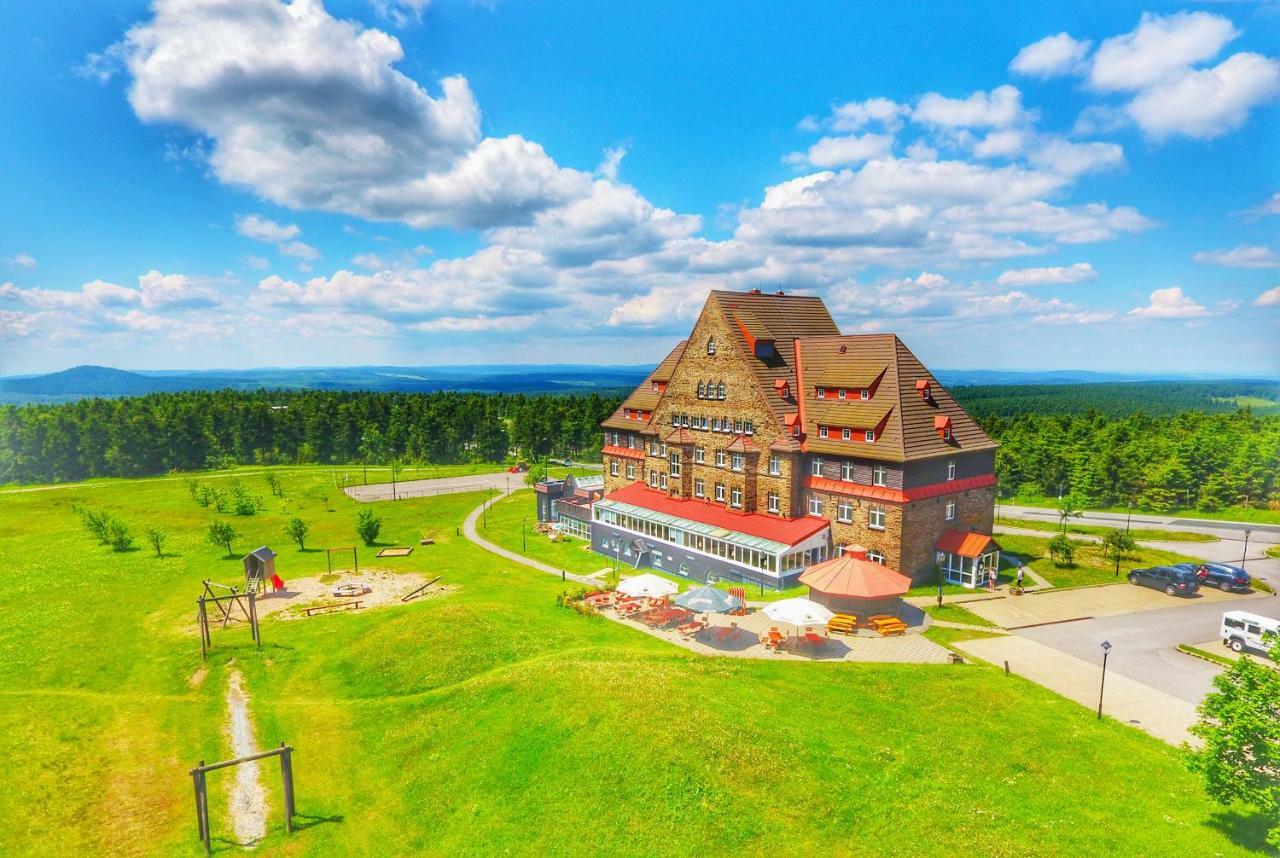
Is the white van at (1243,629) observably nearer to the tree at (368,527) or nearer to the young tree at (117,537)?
the tree at (368,527)

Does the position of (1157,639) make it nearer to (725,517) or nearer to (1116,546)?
(1116,546)

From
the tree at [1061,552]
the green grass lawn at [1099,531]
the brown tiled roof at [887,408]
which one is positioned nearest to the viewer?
the brown tiled roof at [887,408]

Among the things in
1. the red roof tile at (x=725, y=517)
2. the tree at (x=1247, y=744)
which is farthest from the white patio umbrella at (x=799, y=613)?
the tree at (x=1247, y=744)

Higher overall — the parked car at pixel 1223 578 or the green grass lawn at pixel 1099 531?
the parked car at pixel 1223 578

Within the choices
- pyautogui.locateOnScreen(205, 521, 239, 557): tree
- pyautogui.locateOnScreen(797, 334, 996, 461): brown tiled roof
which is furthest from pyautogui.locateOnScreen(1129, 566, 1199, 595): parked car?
pyautogui.locateOnScreen(205, 521, 239, 557): tree

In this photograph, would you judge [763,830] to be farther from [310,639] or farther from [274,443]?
[274,443]

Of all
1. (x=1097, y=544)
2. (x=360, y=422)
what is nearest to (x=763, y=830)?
(x=1097, y=544)
